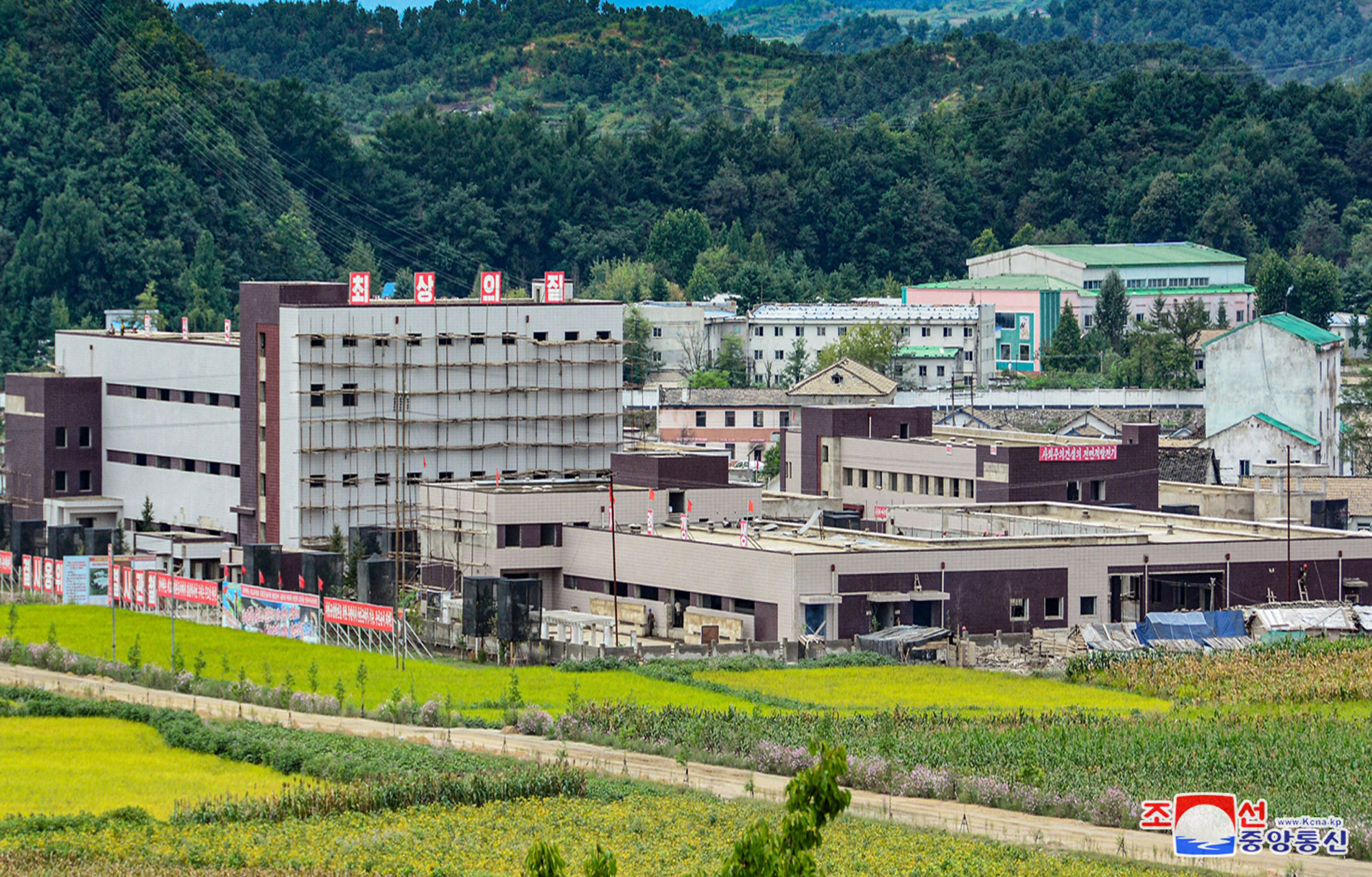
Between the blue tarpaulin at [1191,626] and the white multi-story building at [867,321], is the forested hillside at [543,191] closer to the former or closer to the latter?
the white multi-story building at [867,321]

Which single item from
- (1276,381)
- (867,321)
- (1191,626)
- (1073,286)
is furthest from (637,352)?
(1191,626)

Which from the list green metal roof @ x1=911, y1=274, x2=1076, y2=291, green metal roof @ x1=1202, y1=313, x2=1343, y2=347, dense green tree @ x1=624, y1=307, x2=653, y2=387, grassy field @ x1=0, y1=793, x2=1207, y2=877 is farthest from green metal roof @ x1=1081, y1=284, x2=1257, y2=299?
grassy field @ x1=0, y1=793, x2=1207, y2=877

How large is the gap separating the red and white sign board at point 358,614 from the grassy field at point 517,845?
64.6 feet

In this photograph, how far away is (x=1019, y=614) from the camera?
217 feet

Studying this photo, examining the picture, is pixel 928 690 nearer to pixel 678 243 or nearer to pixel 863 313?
pixel 863 313

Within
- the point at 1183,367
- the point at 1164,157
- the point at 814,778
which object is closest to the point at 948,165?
the point at 1164,157

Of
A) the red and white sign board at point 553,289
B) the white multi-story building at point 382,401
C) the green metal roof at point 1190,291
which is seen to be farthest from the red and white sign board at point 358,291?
the green metal roof at point 1190,291

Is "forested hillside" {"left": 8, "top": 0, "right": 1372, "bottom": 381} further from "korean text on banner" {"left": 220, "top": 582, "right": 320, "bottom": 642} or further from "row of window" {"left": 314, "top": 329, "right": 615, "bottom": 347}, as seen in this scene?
"korean text on banner" {"left": 220, "top": 582, "right": 320, "bottom": 642}

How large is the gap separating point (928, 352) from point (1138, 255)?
29.4 meters

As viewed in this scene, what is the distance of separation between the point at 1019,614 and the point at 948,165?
436 ft

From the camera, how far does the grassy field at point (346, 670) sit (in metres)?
55.5

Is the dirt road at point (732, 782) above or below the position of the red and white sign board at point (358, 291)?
below

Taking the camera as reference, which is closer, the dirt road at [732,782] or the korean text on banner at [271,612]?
the dirt road at [732,782]

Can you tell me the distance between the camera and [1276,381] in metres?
104
